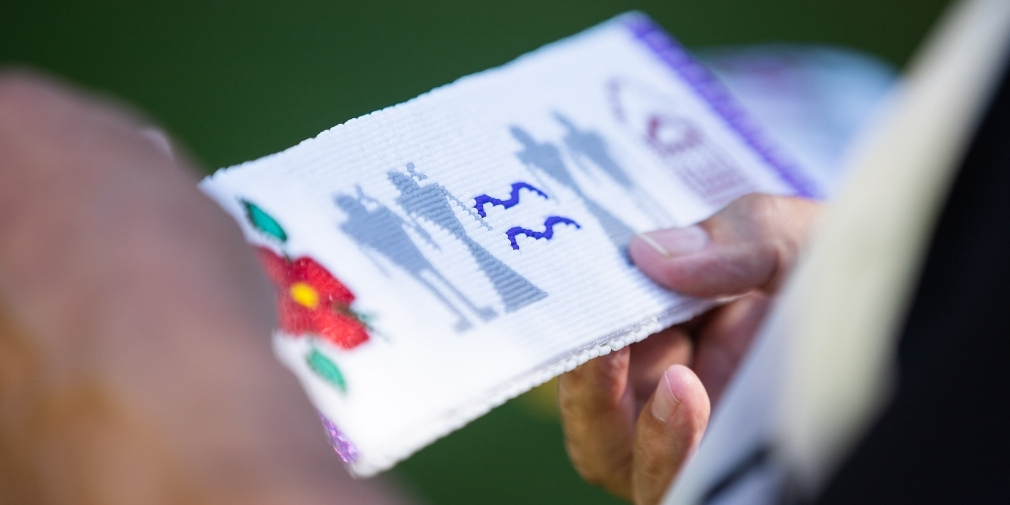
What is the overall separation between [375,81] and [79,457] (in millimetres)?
956

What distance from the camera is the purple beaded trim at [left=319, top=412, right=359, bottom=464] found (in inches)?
14.6

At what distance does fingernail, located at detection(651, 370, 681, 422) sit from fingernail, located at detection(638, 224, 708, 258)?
0.06m

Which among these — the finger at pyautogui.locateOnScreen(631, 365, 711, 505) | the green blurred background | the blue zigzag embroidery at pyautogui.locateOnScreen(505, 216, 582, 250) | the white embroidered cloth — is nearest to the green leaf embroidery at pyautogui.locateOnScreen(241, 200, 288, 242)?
the white embroidered cloth

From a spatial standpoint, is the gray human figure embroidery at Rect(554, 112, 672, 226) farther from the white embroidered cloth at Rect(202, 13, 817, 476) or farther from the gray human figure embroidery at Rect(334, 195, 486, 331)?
the gray human figure embroidery at Rect(334, 195, 486, 331)

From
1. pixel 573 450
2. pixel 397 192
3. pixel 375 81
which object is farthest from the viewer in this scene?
pixel 375 81

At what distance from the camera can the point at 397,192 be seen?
414mm

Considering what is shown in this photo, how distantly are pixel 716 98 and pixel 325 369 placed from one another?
1.06ft

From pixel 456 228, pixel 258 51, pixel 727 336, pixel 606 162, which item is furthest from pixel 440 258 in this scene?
→ pixel 258 51

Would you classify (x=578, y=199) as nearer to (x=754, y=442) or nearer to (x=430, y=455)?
(x=754, y=442)

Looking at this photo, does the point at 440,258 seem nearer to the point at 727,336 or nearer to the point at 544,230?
the point at 544,230

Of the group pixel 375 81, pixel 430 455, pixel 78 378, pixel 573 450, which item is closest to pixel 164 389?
pixel 78 378

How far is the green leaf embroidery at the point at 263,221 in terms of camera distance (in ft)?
1.32

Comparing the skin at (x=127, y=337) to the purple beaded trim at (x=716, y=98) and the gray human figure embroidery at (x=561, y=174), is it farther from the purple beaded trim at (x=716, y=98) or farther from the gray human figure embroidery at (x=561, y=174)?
the purple beaded trim at (x=716, y=98)

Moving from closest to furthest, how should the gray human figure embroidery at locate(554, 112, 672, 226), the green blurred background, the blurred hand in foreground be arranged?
the blurred hand in foreground → the gray human figure embroidery at locate(554, 112, 672, 226) → the green blurred background
